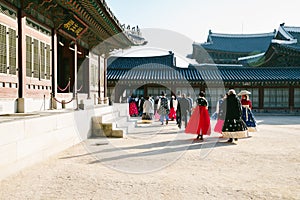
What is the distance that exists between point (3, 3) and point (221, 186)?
6240 mm

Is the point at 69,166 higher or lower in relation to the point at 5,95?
lower

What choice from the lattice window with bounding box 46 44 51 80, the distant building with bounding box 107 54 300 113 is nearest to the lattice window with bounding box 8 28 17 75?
the lattice window with bounding box 46 44 51 80

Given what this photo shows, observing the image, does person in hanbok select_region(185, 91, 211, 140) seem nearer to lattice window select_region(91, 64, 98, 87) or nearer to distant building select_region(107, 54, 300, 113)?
lattice window select_region(91, 64, 98, 87)

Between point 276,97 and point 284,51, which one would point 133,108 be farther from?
point 284,51

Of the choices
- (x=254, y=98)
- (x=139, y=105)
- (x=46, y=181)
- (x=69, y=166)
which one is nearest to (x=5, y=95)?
(x=69, y=166)

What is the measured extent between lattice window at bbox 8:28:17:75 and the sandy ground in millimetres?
2563

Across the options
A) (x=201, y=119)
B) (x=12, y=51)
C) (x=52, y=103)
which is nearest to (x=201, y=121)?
(x=201, y=119)

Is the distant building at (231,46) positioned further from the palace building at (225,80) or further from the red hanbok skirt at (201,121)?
→ the red hanbok skirt at (201,121)

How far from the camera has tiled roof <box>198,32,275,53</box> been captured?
41.1 metres

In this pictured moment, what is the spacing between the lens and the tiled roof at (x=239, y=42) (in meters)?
41.1

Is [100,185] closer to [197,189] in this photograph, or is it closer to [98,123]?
Answer: [197,189]

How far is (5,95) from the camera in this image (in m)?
6.83

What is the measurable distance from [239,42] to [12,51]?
132 ft

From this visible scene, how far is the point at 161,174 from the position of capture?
534cm
